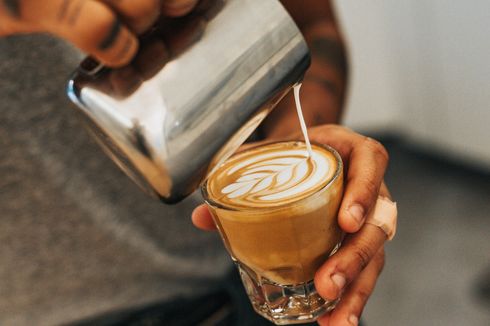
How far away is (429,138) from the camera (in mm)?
2469

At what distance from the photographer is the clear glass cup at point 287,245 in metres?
0.62

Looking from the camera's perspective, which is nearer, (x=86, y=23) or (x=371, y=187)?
(x=86, y=23)

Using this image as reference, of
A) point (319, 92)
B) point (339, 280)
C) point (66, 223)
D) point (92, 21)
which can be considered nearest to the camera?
point (92, 21)

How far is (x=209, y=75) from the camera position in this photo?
51 cm

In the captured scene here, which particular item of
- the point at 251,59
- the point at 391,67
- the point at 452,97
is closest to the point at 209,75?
the point at 251,59

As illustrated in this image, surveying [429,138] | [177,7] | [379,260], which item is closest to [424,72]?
[429,138]

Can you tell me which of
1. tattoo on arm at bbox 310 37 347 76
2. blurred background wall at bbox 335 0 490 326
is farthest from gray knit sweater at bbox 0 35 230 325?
blurred background wall at bbox 335 0 490 326

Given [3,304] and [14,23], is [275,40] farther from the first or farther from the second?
[3,304]

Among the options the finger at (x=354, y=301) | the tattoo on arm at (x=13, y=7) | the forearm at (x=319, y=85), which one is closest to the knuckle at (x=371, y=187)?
the finger at (x=354, y=301)

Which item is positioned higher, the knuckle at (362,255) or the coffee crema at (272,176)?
the coffee crema at (272,176)

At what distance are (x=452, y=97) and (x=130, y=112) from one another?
201 centimetres

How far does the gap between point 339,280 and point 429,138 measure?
1.98 meters

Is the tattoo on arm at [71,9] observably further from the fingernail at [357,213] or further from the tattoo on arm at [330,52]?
the tattoo on arm at [330,52]

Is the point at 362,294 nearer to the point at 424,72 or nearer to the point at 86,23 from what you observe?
the point at 86,23
